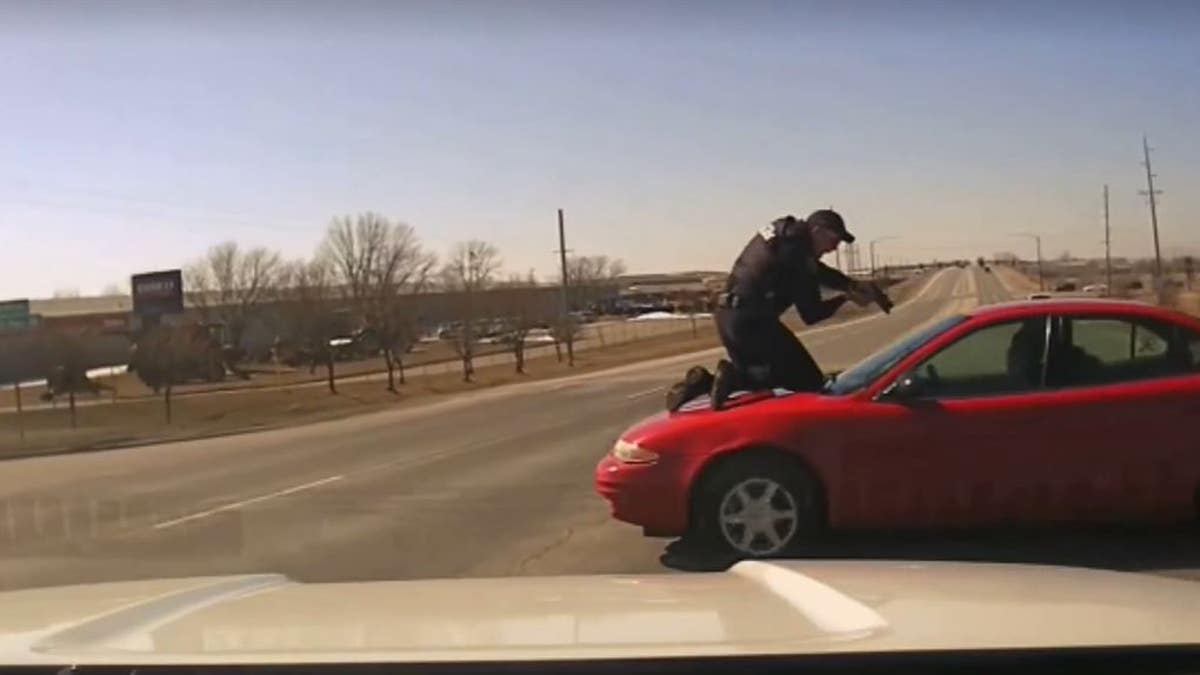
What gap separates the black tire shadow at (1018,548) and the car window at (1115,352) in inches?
38.7

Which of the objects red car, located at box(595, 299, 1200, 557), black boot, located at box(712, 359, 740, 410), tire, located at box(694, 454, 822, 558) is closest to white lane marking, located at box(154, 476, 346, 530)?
red car, located at box(595, 299, 1200, 557)

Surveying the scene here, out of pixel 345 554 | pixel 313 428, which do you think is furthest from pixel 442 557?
pixel 313 428

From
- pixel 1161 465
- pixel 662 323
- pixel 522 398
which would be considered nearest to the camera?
pixel 1161 465

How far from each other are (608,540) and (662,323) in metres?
99.8

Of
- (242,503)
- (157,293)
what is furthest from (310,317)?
(242,503)

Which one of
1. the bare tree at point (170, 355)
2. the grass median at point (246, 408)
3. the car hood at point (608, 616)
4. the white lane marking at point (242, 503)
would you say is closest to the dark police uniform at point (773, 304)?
the car hood at point (608, 616)

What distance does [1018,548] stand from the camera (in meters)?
7.79

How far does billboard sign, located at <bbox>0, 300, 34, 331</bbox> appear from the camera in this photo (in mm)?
56438

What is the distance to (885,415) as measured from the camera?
7523mm

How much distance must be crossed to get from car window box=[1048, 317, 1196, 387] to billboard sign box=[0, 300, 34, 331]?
184 ft

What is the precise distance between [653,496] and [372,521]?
3847 millimetres

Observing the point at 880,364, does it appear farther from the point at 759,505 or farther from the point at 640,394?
the point at 640,394

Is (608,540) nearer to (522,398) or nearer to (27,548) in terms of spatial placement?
(27,548)

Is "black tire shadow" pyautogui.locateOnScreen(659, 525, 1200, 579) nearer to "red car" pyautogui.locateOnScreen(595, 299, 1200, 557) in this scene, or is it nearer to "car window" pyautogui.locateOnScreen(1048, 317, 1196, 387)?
"red car" pyautogui.locateOnScreen(595, 299, 1200, 557)
